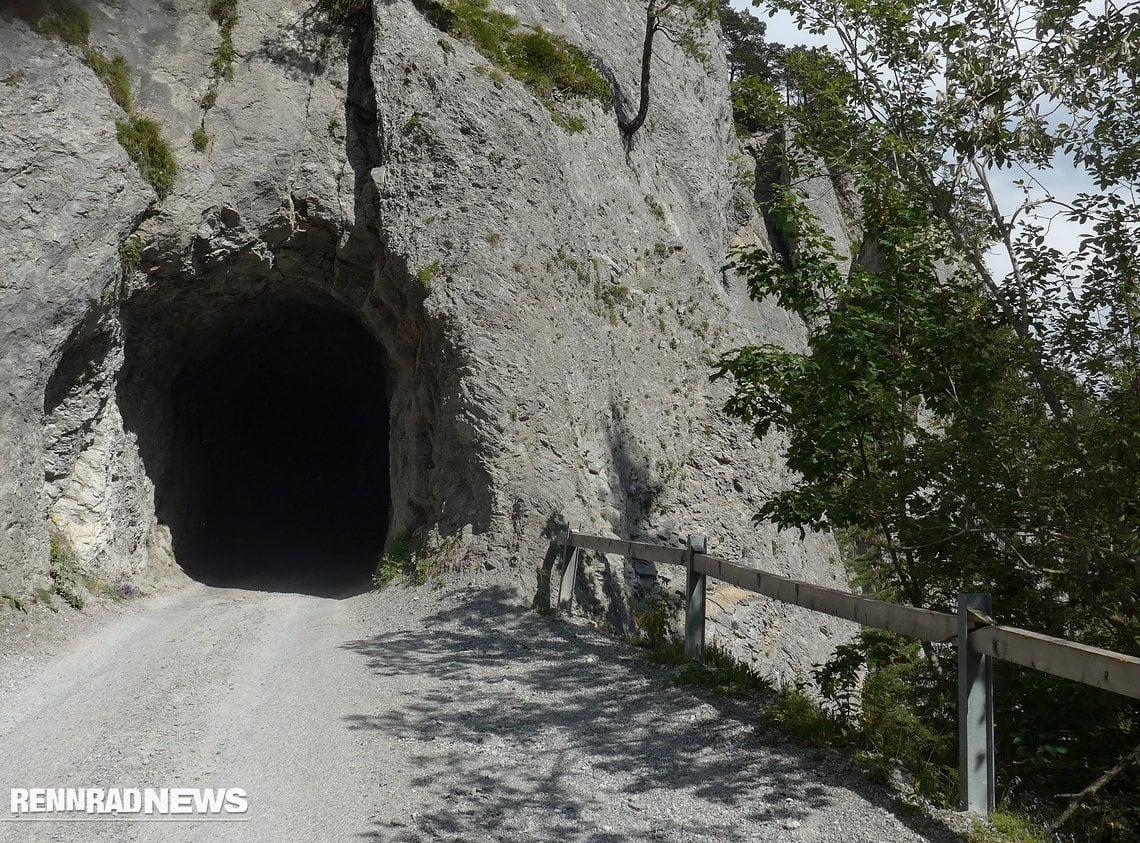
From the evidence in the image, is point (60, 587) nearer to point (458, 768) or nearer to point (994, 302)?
point (458, 768)

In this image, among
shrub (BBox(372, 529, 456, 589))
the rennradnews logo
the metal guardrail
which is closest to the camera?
the metal guardrail

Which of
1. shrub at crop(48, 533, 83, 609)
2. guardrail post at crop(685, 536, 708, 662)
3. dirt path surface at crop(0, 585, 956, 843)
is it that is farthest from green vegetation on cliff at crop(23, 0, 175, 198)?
guardrail post at crop(685, 536, 708, 662)

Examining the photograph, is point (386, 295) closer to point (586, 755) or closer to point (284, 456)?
point (586, 755)

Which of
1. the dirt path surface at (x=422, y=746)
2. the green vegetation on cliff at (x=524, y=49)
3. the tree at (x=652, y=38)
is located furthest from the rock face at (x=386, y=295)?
the dirt path surface at (x=422, y=746)

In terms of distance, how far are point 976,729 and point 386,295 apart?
12101 mm

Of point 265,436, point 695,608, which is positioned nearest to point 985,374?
point 695,608

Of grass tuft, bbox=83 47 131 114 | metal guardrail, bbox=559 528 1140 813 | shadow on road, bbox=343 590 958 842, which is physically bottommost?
shadow on road, bbox=343 590 958 842

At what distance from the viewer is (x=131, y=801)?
4.53 m

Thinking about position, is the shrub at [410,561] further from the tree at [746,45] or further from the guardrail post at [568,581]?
the tree at [746,45]

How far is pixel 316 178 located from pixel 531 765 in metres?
11.6

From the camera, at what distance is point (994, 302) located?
26.7ft

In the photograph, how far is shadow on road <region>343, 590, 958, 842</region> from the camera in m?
4.37

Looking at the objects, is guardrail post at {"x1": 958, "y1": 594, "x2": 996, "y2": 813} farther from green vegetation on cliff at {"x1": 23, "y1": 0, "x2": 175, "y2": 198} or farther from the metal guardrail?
green vegetation on cliff at {"x1": 23, "y1": 0, "x2": 175, "y2": 198}

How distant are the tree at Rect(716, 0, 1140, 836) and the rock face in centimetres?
381
